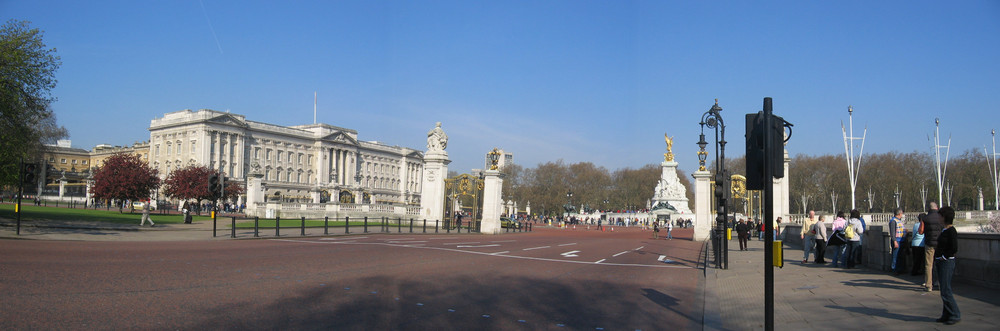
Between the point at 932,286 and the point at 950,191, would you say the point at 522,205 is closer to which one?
the point at 950,191

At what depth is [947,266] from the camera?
28.4ft

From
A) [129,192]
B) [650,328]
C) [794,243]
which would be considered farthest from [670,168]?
[650,328]

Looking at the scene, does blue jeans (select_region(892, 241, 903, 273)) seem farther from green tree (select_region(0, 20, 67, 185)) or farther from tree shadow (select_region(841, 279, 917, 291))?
green tree (select_region(0, 20, 67, 185))

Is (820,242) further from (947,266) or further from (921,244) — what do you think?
(947,266)

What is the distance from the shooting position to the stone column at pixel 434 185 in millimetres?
41500

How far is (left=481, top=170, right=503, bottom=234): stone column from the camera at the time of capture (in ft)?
134

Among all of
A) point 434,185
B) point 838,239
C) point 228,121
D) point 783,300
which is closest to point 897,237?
point 838,239

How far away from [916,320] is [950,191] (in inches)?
4278

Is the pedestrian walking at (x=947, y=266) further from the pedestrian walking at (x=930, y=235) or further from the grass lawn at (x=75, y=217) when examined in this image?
the grass lawn at (x=75, y=217)

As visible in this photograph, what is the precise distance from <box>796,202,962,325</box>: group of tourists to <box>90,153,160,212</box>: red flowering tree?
2140 inches

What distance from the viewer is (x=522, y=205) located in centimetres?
13012

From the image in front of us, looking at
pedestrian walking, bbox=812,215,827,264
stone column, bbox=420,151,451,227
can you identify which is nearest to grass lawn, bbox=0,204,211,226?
stone column, bbox=420,151,451,227

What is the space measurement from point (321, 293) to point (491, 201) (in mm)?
30851

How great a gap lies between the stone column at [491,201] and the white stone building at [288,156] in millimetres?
63769
